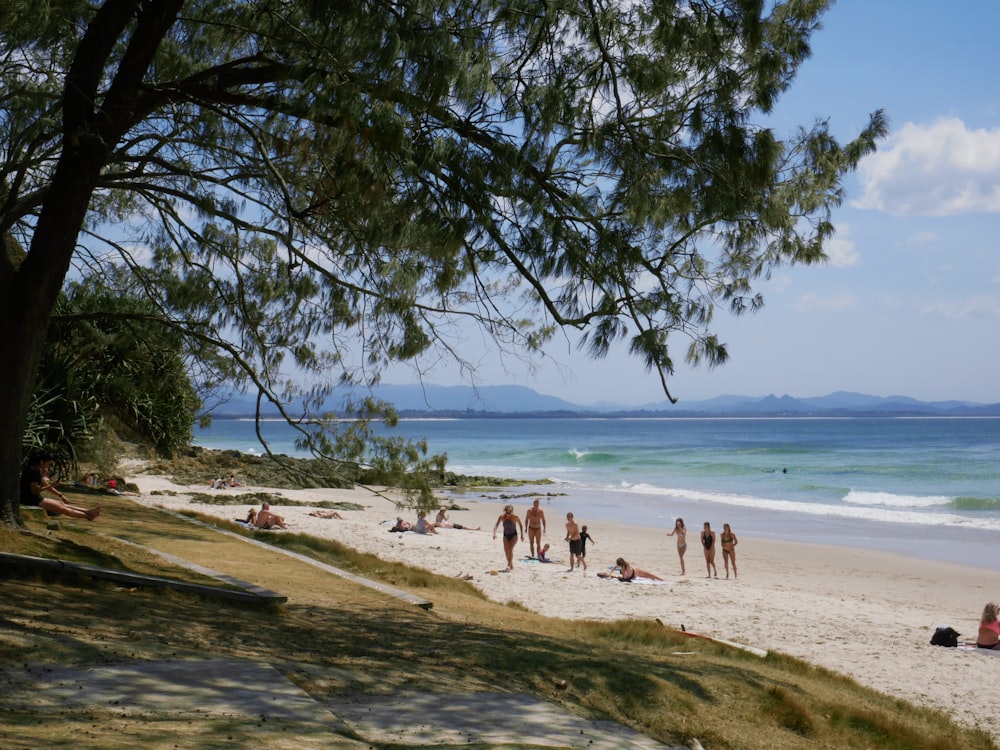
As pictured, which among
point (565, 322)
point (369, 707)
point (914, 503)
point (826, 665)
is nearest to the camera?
point (369, 707)

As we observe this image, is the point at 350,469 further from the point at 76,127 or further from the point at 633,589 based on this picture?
the point at 633,589

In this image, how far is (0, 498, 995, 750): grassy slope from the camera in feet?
14.0

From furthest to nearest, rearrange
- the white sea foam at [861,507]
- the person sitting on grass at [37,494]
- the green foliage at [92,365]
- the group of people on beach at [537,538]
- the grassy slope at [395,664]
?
the white sea foam at [861,507] < the group of people on beach at [537,538] < the green foliage at [92,365] < the person sitting on grass at [37,494] < the grassy slope at [395,664]

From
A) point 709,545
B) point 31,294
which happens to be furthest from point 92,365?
point 709,545

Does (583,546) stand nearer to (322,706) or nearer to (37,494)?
(37,494)

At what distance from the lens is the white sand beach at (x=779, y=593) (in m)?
11.8

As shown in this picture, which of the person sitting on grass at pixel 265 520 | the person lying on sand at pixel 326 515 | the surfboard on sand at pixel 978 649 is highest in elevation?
the person sitting on grass at pixel 265 520

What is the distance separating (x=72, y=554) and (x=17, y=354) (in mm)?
1761

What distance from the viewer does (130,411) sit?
17.9 m

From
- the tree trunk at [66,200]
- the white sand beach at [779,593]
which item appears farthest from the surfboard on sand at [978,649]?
the tree trunk at [66,200]

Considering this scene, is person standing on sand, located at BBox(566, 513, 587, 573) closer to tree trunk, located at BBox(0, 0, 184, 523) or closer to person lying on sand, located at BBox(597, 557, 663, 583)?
person lying on sand, located at BBox(597, 557, 663, 583)

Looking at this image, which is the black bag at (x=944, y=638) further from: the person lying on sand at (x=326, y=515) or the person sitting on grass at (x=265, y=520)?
the person lying on sand at (x=326, y=515)

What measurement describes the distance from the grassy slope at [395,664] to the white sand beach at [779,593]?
9.35 feet

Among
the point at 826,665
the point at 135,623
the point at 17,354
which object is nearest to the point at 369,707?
the point at 135,623
